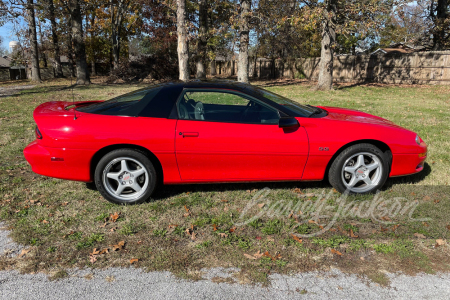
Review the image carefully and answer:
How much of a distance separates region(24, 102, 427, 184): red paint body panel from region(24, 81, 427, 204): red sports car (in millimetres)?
12

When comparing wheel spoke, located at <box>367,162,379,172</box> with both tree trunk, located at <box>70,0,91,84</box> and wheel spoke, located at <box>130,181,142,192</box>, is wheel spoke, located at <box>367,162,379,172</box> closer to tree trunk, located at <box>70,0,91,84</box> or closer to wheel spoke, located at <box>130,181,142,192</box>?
wheel spoke, located at <box>130,181,142,192</box>

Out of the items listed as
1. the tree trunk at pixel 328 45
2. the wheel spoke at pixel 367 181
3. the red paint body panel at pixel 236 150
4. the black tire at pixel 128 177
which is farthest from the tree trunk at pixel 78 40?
the wheel spoke at pixel 367 181

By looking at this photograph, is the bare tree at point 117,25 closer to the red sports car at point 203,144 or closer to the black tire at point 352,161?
the red sports car at point 203,144

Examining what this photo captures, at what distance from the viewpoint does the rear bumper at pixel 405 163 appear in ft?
14.1

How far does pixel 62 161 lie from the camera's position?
3930 millimetres

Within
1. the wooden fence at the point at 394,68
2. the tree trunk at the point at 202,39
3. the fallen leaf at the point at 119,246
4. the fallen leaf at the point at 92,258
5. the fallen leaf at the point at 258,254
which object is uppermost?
the tree trunk at the point at 202,39

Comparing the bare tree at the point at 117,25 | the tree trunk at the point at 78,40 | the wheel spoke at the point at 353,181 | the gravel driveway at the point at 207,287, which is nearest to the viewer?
the gravel driveway at the point at 207,287

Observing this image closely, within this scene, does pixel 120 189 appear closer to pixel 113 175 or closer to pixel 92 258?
pixel 113 175

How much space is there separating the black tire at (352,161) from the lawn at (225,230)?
17 cm

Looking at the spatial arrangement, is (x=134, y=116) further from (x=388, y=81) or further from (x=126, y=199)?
(x=388, y=81)

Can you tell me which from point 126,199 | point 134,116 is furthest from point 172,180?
point 134,116

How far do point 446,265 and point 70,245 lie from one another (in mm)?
3489

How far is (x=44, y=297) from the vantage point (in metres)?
2.59

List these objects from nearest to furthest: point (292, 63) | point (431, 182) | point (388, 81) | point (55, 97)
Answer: point (431, 182) → point (55, 97) → point (388, 81) → point (292, 63)
